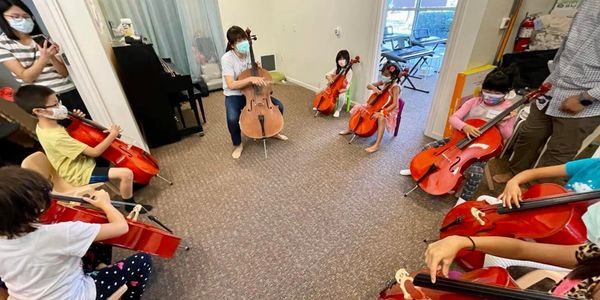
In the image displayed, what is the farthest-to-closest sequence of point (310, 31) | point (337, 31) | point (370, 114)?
point (310, 31), point (337, 31), point (370, 114)

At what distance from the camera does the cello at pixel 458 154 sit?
1.45 meters

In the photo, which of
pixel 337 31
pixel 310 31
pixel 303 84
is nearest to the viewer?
pixel 337 31

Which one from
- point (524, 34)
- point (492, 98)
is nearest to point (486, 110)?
point (492, 98)

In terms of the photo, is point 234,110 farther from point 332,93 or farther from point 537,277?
point 537,277

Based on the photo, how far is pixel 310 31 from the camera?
3607 millimetres

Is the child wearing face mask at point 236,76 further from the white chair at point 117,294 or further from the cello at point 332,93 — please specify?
the white chair at point 117,294

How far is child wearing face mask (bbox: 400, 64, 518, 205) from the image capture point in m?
1.49

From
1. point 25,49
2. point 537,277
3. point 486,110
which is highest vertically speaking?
point 25,49

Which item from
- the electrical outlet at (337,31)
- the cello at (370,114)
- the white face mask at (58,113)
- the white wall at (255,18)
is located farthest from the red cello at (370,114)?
the white wall at (255,18)

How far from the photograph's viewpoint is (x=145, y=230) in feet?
3.71

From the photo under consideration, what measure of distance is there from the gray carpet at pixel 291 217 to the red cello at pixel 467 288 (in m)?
0.62

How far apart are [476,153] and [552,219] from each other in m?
0.61

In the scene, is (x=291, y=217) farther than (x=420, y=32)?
No

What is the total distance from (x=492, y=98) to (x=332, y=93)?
1.76 meters
